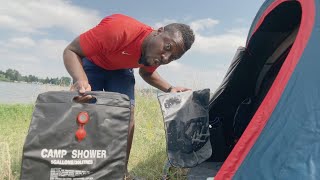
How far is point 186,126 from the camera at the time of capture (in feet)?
8.87

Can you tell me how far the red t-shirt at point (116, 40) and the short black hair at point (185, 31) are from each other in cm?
18

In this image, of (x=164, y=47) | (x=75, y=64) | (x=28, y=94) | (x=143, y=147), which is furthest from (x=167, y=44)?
(x=28, y=94)

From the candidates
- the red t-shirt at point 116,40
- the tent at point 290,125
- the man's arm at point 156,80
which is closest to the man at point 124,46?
the red t-shirt at point 116,40

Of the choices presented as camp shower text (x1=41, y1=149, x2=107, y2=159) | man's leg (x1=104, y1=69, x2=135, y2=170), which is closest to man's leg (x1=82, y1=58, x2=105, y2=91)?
man's leg (x1=104, y1=69, x2=135, y2=170)

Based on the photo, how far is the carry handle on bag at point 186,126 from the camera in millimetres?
2611

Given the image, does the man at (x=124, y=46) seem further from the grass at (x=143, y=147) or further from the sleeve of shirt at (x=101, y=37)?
the grass at (x=143, y=147)

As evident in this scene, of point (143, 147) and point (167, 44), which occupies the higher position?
point (167, 44)

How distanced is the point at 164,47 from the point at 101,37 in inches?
16.9

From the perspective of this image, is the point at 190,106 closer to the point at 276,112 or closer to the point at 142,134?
the point at 276,112

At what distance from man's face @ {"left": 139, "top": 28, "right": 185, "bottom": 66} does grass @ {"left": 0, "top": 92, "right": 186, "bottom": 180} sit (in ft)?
3.46

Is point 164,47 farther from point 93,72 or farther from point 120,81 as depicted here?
point 93,72

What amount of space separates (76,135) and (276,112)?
1.01 meters

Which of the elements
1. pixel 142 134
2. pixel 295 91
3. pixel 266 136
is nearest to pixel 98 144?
pixel 266 136

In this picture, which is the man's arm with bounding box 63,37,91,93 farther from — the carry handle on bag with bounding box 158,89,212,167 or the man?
the carry handle on bag with bounding box 158,89,212,167
